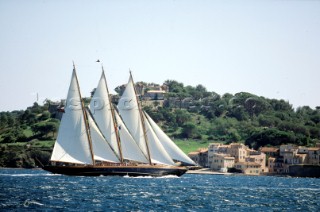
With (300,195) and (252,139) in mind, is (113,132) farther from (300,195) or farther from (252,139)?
(252,139)

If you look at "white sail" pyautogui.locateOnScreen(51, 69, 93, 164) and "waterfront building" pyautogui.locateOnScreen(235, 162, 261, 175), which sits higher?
"white sail" pyautogui.locateOnScreen(51, 69, 93, 164)

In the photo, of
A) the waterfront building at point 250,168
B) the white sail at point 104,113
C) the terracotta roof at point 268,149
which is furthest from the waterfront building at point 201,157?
the white sail at point 104,113

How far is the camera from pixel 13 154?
171125 mm

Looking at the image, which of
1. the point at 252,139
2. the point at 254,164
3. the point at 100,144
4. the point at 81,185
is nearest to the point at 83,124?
the point at 100,144

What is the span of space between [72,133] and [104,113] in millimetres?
5481

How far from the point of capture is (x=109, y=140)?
336 feet

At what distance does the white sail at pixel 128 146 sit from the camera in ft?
333

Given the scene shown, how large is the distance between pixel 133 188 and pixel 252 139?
105m

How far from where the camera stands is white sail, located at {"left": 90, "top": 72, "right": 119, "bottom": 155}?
332 ft

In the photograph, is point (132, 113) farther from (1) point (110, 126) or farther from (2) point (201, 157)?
(2) point (201, 157)

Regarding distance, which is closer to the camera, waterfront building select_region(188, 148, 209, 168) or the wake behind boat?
the wake behind boat

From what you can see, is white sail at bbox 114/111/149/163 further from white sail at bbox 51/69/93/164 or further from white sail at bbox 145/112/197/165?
white sail at bbox 51/69/93/164

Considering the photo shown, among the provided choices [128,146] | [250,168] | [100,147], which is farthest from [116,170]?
[250,168]

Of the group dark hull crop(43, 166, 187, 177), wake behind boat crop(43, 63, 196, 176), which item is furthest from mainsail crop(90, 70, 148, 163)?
dark hull crop(43, 166, 187, 177)
